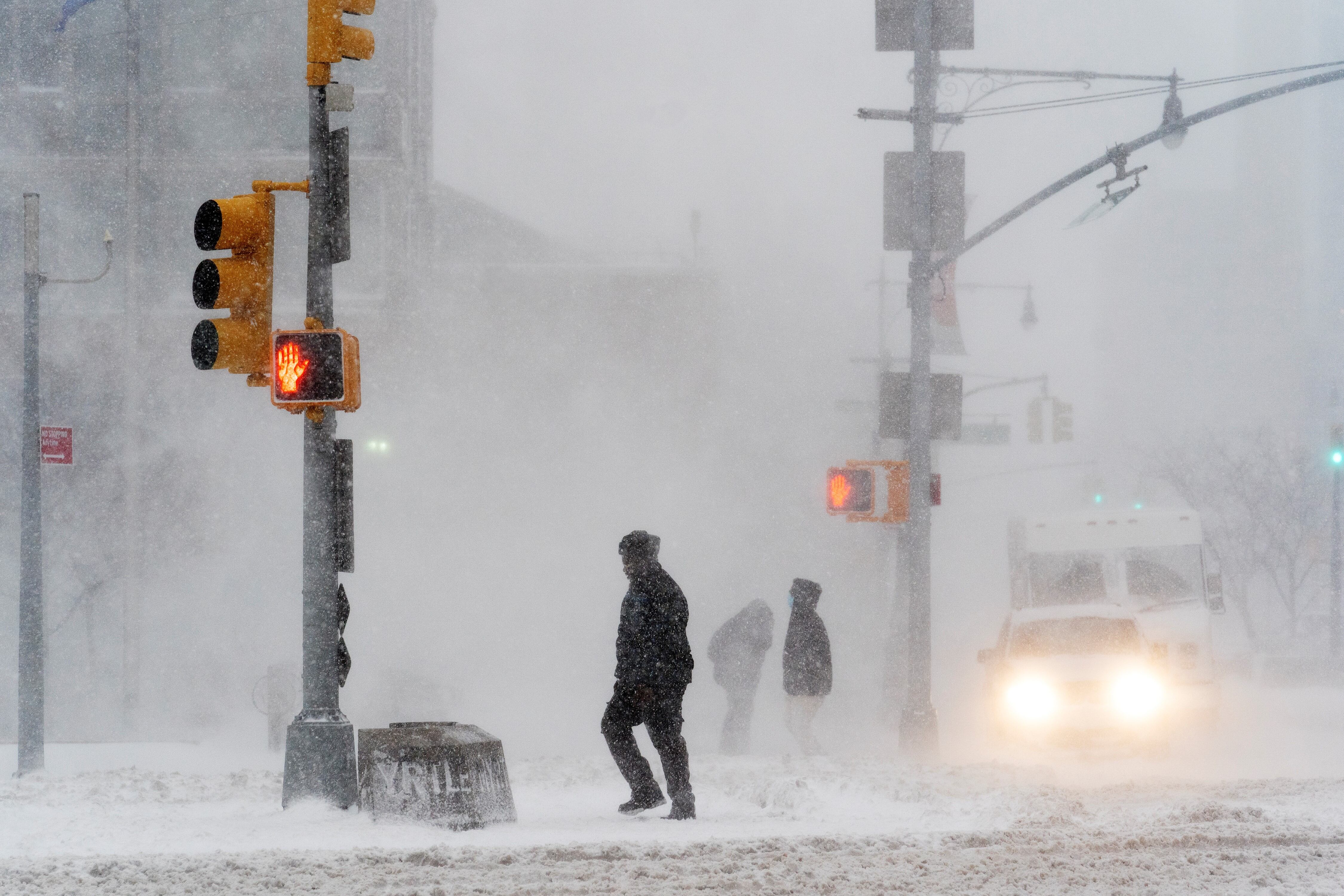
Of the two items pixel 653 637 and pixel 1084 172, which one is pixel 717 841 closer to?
pixel 653 637

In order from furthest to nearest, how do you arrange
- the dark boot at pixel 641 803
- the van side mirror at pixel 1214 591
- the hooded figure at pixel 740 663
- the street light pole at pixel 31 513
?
1. the van side mirror at pixel 1214 591
2. the hooded figure at pixel 740 663
3. the street light pole at pixel 31 513
4. the dark boot at pixel 641 803

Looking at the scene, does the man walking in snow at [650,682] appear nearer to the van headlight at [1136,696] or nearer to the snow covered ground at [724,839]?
the snow covered ground at [724,839]

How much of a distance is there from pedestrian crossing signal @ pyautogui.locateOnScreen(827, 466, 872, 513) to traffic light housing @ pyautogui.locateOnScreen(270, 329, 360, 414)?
5.98m

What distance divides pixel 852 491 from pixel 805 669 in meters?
1.60

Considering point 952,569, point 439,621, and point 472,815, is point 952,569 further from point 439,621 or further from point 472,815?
point 472,815

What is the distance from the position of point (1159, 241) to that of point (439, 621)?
364ft

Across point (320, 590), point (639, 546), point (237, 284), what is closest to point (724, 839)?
point (639, 546)

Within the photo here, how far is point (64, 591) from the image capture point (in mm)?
24734

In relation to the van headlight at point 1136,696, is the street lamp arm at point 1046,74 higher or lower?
higher

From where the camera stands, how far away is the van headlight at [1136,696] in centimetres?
1305

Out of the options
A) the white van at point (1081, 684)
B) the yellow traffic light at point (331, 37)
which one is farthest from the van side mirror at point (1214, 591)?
the yellow traffic light at point (331, 37)

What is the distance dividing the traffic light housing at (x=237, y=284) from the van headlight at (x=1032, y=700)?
7.88m

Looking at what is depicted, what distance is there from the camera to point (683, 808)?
25.8 feet

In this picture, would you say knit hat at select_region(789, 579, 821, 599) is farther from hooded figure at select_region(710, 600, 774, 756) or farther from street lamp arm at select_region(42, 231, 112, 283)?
street lamp arm at select_region(42, 231, 112, 283)
